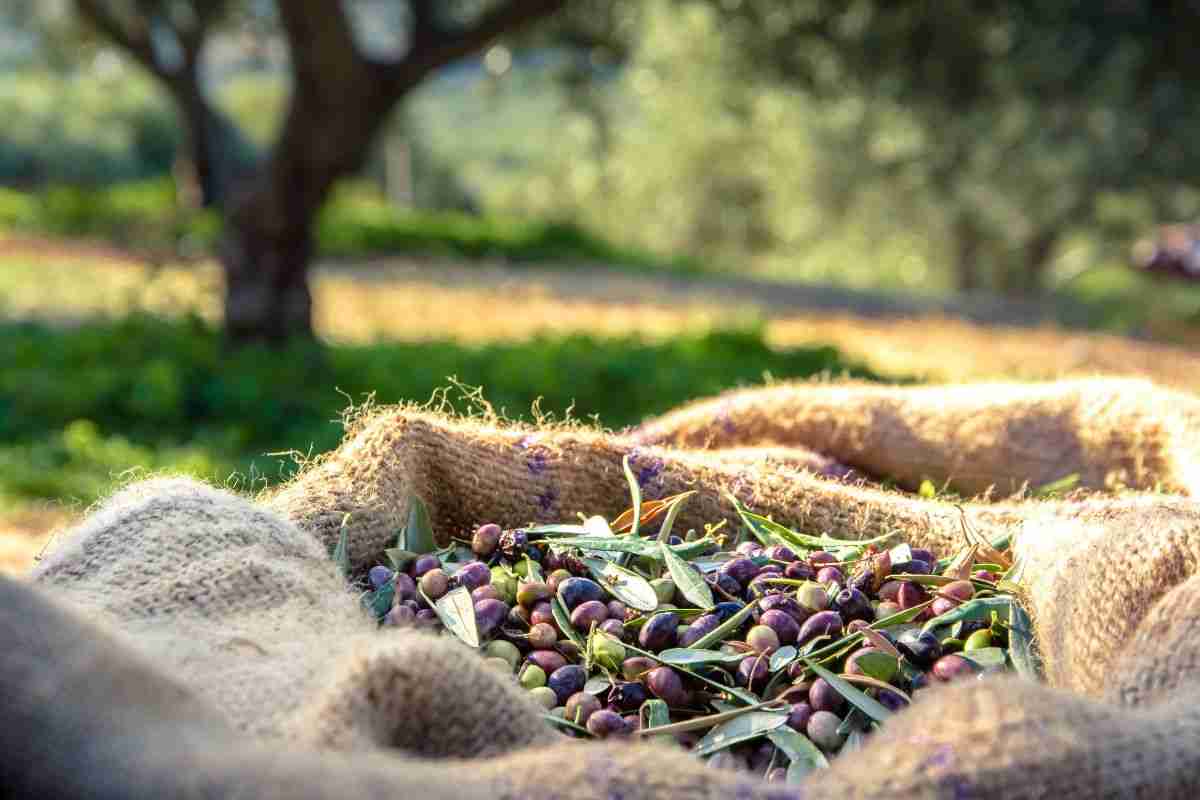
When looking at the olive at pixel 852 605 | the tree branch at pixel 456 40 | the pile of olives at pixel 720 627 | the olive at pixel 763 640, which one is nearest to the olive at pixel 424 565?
the pile of olives at pixel 720 627

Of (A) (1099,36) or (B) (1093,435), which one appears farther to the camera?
(A) (1099,36)

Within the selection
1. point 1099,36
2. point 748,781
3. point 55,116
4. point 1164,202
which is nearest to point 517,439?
point 748,781

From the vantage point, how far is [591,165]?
98.6ft

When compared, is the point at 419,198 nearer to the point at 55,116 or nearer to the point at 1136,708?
the point at 55,116

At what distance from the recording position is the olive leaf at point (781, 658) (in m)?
1.58

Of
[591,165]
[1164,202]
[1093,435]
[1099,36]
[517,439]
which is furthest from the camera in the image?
[591,165]

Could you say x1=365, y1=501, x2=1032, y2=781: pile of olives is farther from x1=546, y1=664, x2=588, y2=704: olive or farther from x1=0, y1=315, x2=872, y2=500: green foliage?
x1=0, y1=315, x2=872, y2=500: green foliage

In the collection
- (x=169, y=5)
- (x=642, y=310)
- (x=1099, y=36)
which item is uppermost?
(x=169, y=5)

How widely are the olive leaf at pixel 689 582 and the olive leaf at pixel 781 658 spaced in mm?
124

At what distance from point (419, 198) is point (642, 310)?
16.9 metres

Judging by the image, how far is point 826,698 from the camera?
4.97 feet

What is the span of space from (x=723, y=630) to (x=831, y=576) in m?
0.21

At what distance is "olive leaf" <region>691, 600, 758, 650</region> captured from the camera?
1632 mm

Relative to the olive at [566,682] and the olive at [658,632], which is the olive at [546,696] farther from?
the olive at [658,632]
